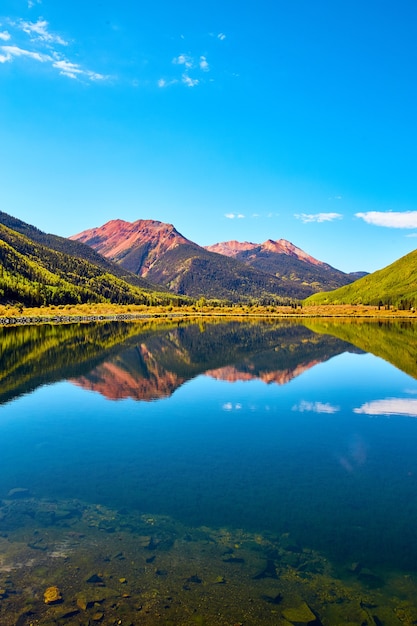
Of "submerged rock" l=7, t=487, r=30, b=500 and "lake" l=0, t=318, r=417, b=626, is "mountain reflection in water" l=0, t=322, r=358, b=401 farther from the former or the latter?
"submerged rock" l=7, t=487, r=30, b=500

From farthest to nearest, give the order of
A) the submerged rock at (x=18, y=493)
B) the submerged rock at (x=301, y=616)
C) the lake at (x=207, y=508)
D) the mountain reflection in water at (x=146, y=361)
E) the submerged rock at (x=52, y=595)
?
the mountain reflection in water at (x=146, y=361)
the submerged rock at (x=18, y=493)
the lake at (x=207, y=508)
the submerged rock at (x=52, y=595)
the submerged rock at (x=301, y=616)

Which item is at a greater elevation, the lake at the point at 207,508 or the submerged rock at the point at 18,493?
the lake at the point at 207,508

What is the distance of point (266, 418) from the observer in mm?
33969

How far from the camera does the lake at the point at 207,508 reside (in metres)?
12.2

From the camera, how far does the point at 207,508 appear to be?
17922 mm

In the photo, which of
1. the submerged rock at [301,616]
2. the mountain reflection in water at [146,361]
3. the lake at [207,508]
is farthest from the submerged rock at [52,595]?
the mountain reflection in water at [146,361]

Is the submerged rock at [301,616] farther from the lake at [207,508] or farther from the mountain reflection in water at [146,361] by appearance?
the mountain reflection in water at [146,361]

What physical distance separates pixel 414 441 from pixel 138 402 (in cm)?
2211

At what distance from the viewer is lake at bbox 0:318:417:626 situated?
12242 millimetres

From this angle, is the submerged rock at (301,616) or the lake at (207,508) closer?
the submerged rock at (301,616)

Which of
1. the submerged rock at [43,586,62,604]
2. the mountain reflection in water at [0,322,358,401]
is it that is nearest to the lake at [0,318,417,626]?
the submerged rock at [43,586,62,604]

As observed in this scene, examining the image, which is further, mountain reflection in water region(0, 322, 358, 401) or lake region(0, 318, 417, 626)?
mountain reflection in water region(0, 322, 358, 401)

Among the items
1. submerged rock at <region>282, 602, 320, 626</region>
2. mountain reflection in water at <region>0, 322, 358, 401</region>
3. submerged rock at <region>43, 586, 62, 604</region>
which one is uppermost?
submerged rock at <region>282, 602, 320, 626</region>

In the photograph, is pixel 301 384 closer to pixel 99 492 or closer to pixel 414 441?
pixel 414 441
